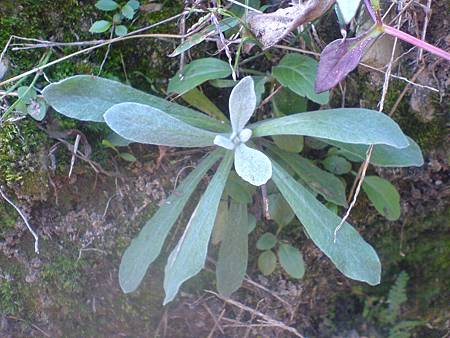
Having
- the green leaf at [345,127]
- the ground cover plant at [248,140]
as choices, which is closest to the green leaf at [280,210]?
the ground cover plant at [248,140]

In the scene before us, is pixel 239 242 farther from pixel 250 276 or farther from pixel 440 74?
pixel 440 74

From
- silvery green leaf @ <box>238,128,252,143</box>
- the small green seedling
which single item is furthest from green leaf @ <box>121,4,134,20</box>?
silvery green leaf @ <box>238,128,252,143</box>

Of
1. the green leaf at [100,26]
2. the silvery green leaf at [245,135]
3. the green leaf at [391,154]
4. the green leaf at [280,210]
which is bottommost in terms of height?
the green leaf at [280,210]

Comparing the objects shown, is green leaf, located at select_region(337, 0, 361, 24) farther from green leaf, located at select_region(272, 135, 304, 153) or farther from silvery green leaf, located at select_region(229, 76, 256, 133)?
green leaf, located at select_region(272, 135, 304, 153)

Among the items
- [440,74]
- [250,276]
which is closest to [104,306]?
[250,276]

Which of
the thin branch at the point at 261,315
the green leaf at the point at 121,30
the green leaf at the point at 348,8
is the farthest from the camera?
the thin branch at the point at 261,315

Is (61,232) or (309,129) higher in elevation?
(309,129)

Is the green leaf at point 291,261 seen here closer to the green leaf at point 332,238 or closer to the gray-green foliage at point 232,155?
the gray-green foliage at point 232,155

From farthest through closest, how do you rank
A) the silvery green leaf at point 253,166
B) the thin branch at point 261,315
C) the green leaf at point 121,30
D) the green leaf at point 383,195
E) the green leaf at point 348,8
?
the thin branch at point 261,315, the green leaf at point 383,195, the green leaf at point 121,30, the silvery green leaf at point 253,166, the green leaf at point 348,8
